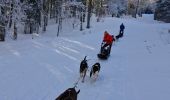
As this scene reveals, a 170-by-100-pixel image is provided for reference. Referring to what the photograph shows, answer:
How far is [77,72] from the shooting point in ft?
56.1

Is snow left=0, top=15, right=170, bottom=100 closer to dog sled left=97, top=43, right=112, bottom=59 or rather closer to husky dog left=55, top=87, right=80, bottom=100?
dog sled left=97, top=43, right=112, bottom=59

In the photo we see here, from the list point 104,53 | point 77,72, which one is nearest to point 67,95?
point 77,72

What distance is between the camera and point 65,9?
49625mm

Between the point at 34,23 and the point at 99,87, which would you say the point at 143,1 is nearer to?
the point at 34,23

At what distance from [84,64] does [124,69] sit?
13.8ft

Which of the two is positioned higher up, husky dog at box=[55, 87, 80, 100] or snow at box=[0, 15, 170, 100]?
husky dog at box=[55, 87, 80, 100]

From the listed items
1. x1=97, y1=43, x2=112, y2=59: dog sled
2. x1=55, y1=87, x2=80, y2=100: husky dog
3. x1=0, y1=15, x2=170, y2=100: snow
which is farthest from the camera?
x1=97, y1=43, x2=112, y2=59: dog sled

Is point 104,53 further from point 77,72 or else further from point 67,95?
point 67,95

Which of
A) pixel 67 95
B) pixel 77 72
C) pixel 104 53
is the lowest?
pixel 77 72

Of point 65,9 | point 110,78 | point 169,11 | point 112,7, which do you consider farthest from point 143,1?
point 110,78

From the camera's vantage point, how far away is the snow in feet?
44.6

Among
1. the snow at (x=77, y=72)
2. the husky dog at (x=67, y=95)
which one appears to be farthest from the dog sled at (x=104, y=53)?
the husky dog at (x=67, y=95)

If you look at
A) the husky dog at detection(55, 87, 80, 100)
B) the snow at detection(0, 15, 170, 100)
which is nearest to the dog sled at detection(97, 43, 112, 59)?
the snow at detection(0, 15, 170, 100)

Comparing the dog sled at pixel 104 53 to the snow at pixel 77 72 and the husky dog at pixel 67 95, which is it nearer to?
the snow at pixel 77 72
